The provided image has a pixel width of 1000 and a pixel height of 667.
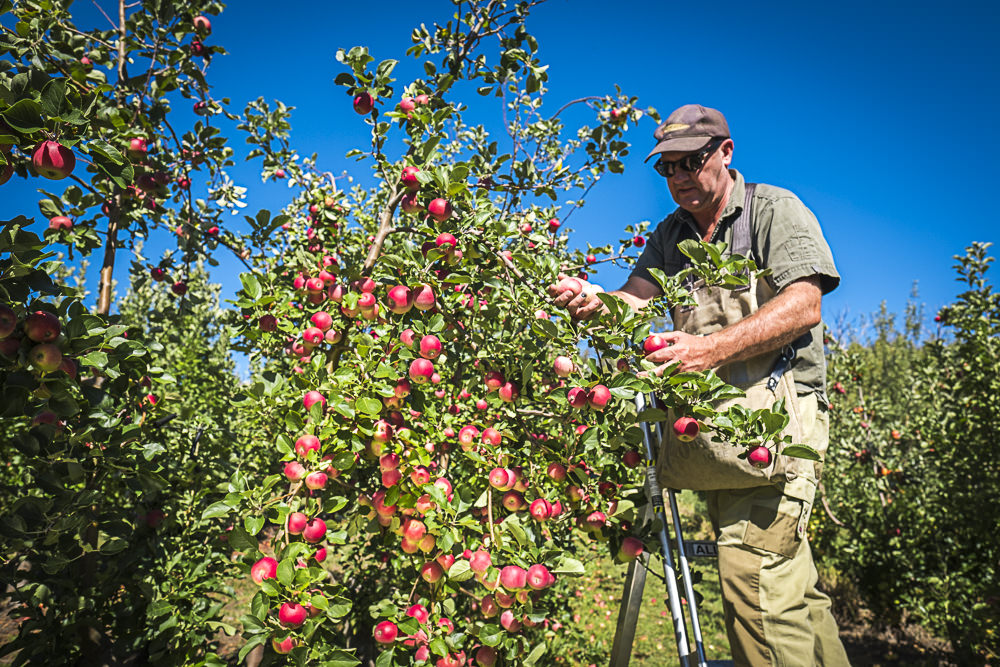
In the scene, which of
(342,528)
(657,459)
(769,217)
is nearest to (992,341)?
(769,217)

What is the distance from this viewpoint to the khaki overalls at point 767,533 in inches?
71.1

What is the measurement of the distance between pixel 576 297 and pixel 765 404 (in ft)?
2.64

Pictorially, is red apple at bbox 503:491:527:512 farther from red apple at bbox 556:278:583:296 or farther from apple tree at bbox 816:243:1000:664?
apple tree at bbox 816:243:1000:664

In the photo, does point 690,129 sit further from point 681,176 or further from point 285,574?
point 285,574

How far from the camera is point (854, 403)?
686cm

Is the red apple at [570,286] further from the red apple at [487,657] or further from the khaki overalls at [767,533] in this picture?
Result: the red apple at [487,657]

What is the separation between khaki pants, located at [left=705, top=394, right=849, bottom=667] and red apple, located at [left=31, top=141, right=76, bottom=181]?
2336 millimetres

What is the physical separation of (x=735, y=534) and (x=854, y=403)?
6.20m

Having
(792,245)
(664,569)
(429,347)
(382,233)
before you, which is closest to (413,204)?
(382,233)

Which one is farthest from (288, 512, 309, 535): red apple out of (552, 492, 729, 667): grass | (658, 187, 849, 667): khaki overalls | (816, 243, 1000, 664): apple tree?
(816, 243, 1000, 664): apple tree

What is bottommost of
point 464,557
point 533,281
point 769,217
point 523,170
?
point 464,557

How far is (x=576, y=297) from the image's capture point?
77.7 inches

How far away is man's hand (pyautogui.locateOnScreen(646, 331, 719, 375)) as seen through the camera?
5.81 feet

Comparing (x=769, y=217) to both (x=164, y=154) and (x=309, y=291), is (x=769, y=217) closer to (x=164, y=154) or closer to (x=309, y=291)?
(x=309, y=291)
